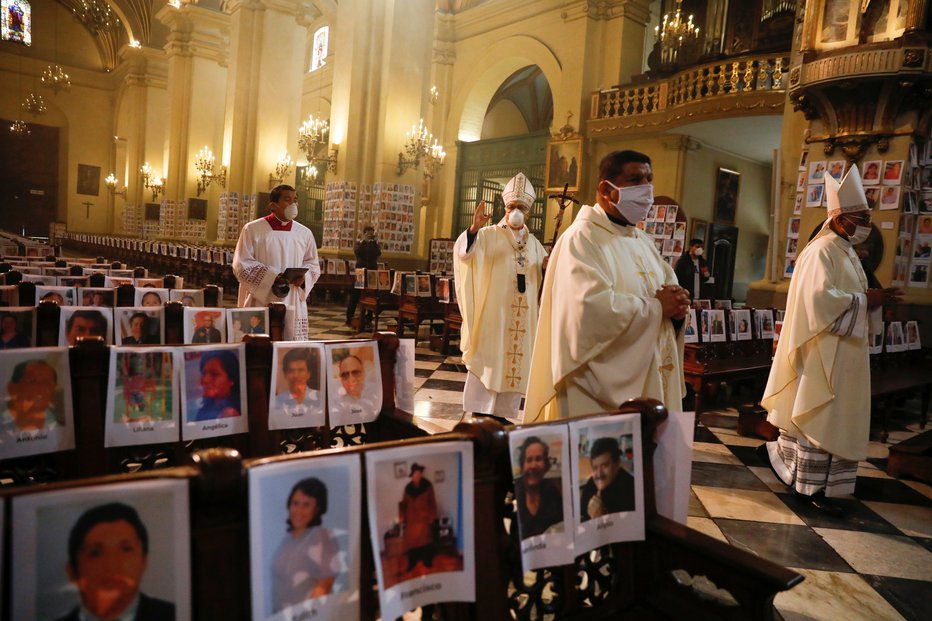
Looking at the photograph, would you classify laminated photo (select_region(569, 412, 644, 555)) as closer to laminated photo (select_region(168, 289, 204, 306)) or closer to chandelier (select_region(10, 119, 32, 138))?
laminated photo (select_region(168, 289, 204, 306))

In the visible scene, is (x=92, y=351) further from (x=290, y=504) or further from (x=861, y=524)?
(x=861, y=524)

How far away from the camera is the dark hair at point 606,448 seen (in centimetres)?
166

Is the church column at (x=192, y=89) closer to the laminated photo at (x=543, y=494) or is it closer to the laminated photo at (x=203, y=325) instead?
the laminated photo at (x=203, y=325)

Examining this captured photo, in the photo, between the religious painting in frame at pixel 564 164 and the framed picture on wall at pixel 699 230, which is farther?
the religious painting in frame at pixel 564 164

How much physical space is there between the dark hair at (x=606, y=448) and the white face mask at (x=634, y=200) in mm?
1231

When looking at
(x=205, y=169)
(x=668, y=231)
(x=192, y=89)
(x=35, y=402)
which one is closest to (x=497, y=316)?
(x=35, y=402)

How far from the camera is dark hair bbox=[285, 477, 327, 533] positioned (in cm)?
121

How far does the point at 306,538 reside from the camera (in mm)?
1236

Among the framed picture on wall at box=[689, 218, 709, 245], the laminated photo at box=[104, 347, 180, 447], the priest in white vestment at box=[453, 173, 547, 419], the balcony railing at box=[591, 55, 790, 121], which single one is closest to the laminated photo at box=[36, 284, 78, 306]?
the laminated photo at box=[104, 347, 180, 447]

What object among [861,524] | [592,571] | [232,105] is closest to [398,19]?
[232,105]

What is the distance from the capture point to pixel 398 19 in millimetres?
13344

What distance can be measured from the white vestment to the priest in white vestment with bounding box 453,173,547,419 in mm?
1972

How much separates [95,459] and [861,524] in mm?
3901

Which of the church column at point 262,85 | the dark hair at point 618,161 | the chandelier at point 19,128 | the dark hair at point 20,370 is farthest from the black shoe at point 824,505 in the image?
the chandelier at point 19,128
